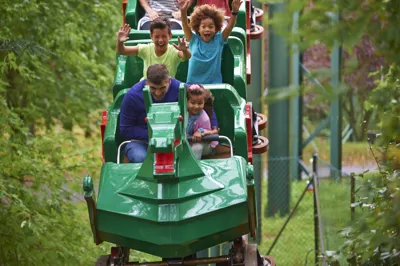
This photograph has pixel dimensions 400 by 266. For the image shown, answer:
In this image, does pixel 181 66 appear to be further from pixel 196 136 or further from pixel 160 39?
pixel 196 136

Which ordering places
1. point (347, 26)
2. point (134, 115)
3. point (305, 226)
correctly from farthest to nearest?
point (305, 226), point (134, 115), point (347, 26)

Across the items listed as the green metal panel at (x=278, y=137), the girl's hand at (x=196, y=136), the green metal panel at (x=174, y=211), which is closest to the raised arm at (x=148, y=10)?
the girl's hand at (x=196, y=136)

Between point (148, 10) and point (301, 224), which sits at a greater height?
point (148, 10)

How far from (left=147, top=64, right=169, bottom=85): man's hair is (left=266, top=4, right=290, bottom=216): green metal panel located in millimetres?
9685

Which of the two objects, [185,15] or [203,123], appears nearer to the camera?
[203,123]

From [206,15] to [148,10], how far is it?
178cm

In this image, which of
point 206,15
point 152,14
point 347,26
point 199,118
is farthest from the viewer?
point 152,14

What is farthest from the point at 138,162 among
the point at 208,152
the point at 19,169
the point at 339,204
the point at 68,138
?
the point at 68,138

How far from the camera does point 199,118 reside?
299 inches

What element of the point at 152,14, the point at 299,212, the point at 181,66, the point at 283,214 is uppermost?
the point at 152,14

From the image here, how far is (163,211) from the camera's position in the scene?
264 inches

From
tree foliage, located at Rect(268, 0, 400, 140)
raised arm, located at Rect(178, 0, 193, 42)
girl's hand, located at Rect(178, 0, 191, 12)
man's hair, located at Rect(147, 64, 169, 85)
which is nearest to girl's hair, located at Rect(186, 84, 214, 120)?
man's hair, located at Rect(147, 64, 169, 85)

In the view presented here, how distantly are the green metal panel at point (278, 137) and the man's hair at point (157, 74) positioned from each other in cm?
968

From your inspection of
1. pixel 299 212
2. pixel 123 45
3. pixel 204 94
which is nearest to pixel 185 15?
pixel 123 45
